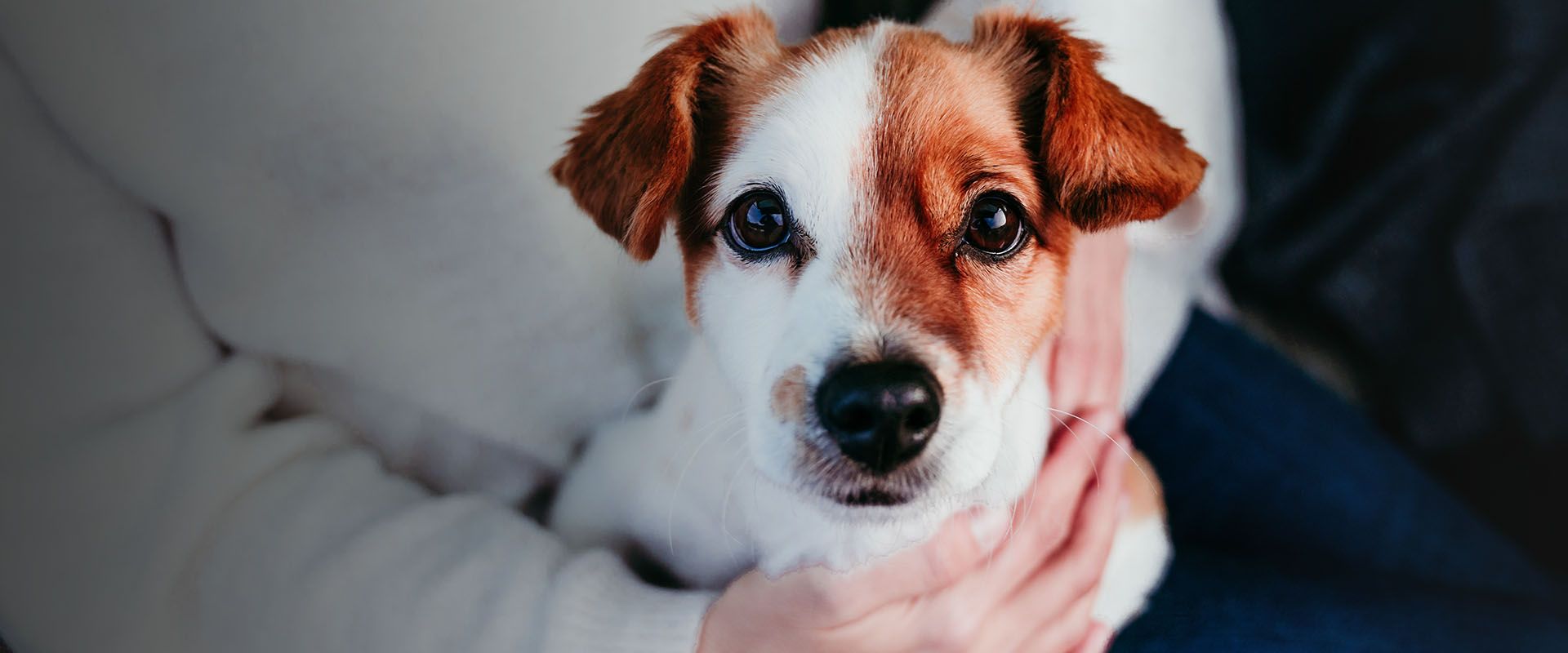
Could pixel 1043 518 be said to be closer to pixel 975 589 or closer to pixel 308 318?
pixel 975 589

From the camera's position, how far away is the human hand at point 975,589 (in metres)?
0.83

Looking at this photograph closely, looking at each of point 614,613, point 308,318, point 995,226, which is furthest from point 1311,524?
point 308,318

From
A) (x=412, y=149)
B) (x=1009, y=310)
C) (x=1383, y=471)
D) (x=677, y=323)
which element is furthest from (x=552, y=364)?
(x=1383, y=471)

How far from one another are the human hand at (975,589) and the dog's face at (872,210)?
14 cm

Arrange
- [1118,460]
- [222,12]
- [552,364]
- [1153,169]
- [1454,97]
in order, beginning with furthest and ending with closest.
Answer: [1454,97]
[1118,460]
[552,364]
[1153,169]
[222,12]

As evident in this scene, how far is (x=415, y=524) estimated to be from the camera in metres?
0.81

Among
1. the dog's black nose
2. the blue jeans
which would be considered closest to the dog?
the dog's black nose

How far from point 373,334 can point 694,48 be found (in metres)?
0.44

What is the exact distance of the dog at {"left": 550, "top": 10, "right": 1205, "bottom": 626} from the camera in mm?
698

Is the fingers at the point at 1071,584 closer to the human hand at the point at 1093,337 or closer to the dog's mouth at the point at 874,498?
the human hand at the point at 1093,337

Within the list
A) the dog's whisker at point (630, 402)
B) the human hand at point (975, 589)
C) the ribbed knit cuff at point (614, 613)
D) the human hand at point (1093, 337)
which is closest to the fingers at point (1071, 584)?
the human hand at point (975, 589)

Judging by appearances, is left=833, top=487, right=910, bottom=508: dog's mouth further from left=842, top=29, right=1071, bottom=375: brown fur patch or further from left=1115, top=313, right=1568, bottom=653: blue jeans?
left=1115, top=313, right=1568, bottom=653: blue jeans

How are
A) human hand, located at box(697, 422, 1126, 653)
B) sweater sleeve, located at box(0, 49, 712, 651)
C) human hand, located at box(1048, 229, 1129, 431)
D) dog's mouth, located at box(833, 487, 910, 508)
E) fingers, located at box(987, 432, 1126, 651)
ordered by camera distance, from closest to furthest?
sweater sleeve, located at box(0, 49, 712, 651) → dog's mouth, located at box(833, 487, 910, 508) → human hand, located at box(697, 422, 1126, 653) → fingers, located at box(987, 432, 1126, 651) → human hand, located at box(1048, 229, 1129, 431)

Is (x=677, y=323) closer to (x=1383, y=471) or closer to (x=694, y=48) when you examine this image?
(x=694, y=48)
